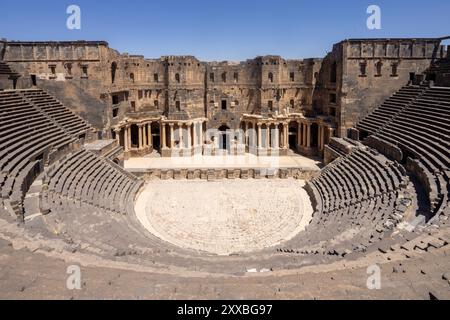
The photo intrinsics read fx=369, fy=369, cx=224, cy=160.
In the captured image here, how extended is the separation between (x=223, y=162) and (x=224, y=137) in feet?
21.0

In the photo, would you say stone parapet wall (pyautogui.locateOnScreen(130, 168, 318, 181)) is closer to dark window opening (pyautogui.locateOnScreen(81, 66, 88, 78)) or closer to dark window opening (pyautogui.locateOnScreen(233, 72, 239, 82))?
dark window opening (pyautogui.locateOnScreen(81, 66, 88, 78))

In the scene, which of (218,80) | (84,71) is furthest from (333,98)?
(84,71)

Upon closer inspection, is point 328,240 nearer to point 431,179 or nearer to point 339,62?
point 431,179

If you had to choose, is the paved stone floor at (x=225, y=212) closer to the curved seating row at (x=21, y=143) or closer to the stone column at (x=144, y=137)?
the curved seating row at (x=21, y=143)

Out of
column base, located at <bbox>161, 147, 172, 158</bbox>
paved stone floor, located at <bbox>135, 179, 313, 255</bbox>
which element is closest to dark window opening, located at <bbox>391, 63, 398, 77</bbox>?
paved stone floor, located at <bbox>135, 179, 313, 255</bbox>

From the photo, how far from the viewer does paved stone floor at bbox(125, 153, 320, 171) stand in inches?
1210

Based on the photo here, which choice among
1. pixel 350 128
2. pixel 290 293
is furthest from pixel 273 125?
pixel 290 293

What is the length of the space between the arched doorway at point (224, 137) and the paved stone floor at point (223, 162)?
328cm

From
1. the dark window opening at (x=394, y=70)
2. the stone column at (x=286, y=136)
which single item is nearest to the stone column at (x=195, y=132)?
the stone column at (x=286, y=136)

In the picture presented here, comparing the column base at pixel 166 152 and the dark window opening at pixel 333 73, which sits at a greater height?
the dark window opening at pixel 333 73

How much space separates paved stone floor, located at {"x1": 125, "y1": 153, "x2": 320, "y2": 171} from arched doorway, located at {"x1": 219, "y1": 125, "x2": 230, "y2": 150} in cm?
328

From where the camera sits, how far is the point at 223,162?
3228 cm

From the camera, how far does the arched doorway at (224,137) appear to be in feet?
124

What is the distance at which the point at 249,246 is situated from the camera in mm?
16672
